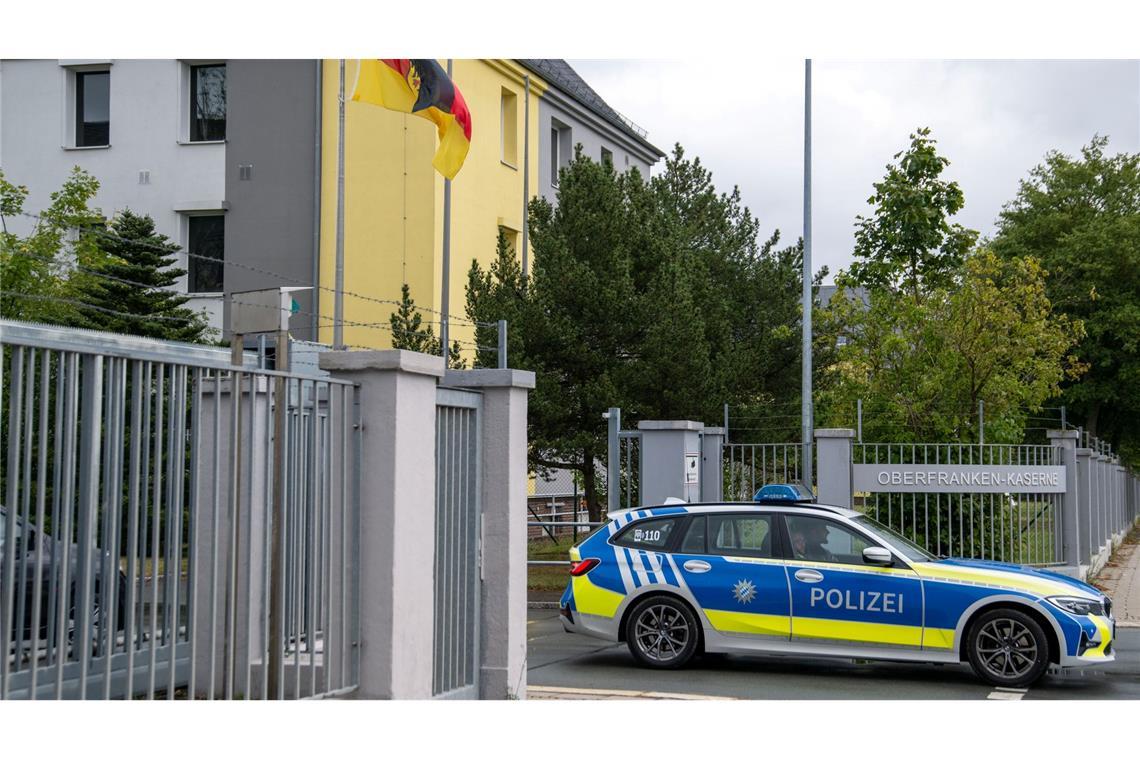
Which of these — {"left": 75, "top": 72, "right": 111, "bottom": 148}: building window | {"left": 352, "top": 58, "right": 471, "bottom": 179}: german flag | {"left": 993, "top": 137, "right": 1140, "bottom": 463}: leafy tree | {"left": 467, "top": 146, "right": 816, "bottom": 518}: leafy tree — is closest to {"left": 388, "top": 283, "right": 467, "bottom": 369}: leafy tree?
{"left": 467, "top": 146, "right": 816, "bottom": 518}: leafy tree

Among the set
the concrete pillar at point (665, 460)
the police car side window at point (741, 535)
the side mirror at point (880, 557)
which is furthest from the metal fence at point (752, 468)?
the side mirror at point (880, 557)

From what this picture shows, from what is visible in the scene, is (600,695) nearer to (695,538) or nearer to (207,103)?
(695,538)

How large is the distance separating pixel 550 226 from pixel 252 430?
1626 cm

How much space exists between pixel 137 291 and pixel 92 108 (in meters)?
8.32

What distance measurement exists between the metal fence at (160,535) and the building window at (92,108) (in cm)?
2607

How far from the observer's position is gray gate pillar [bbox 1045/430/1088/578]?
19.6 m

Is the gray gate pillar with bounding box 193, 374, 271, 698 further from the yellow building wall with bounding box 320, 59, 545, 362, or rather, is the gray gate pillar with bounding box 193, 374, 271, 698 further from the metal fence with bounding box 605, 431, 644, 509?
the yellow building wall with bounding box 320, 59, 545, 362

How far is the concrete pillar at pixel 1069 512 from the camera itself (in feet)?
A: 64.2

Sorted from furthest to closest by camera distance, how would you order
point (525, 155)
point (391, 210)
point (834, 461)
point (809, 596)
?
1. point (525, 155)
2. point (391, 210)
3. point (834, 461)
4. point (809, 596)

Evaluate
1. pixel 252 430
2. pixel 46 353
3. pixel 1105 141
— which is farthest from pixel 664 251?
pixel 1105 141

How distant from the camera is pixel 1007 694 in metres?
10.9

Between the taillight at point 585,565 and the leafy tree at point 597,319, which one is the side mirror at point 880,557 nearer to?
the taillight at point 585,565

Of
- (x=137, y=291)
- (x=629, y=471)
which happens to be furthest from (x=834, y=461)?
(x=137, y=291)

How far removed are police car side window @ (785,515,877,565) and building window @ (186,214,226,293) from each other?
21.6 metres
